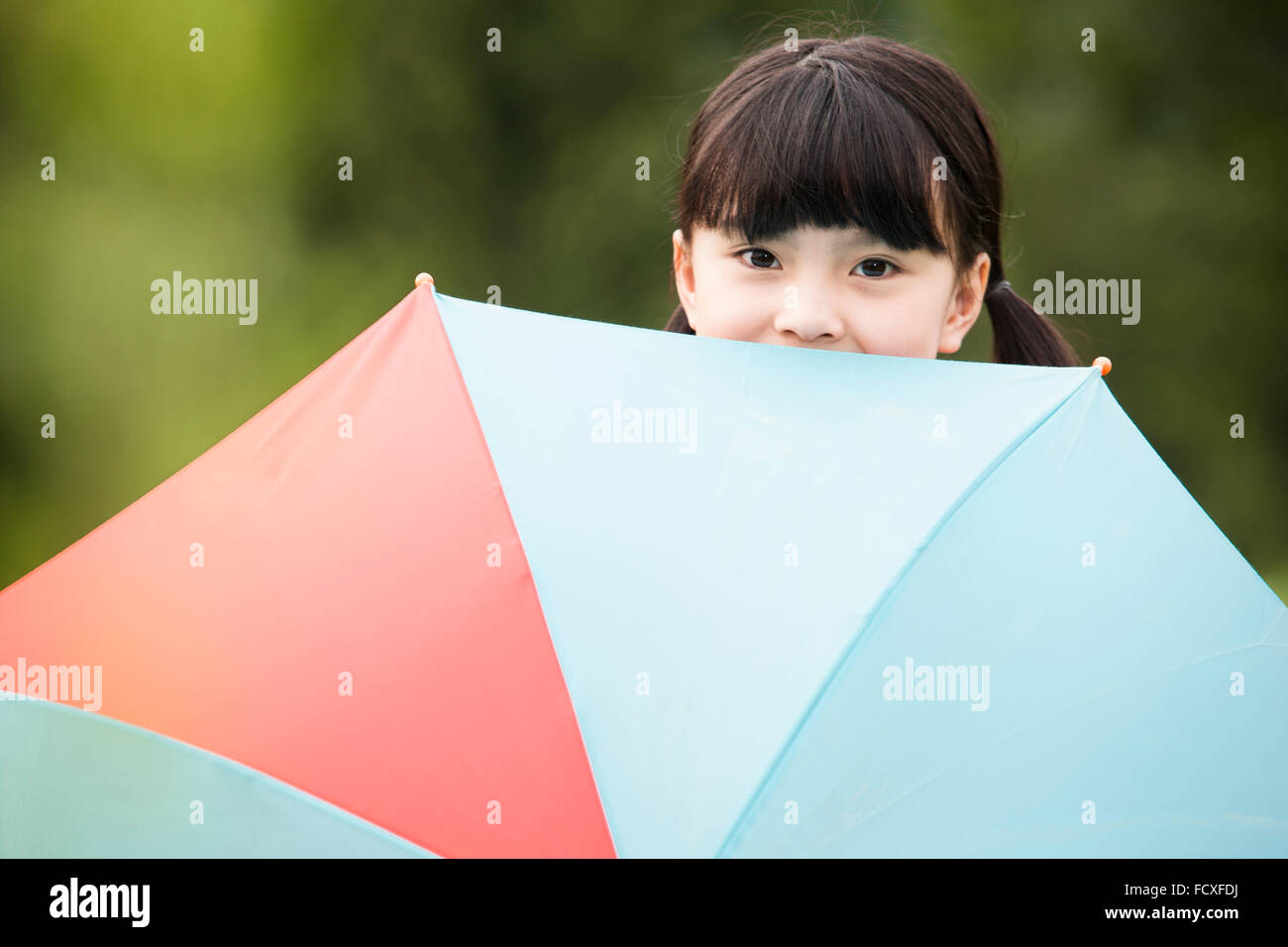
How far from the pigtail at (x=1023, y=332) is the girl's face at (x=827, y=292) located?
1.28ft

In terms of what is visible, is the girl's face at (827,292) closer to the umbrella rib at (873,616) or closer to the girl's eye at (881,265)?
the girl's eye at (881,265)

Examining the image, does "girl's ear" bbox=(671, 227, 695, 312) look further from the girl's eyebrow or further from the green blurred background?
the green blurred background

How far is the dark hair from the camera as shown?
204cm

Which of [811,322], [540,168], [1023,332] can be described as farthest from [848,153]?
→ [540,168]

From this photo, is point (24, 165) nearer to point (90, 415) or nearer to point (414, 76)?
point (90, 415)

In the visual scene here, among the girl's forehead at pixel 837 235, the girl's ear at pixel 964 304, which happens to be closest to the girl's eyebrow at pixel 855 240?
the girl's forehead at pixel 837 235

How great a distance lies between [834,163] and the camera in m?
2.05

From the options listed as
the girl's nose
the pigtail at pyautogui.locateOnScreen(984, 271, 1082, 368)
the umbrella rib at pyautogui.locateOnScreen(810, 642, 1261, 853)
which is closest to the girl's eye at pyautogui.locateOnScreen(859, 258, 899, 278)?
the girl's nose

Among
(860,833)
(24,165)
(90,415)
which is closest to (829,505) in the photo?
(860,833)

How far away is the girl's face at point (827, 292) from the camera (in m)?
2.01

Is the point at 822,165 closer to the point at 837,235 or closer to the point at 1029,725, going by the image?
the point at 837,235

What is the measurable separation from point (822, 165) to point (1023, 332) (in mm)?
646

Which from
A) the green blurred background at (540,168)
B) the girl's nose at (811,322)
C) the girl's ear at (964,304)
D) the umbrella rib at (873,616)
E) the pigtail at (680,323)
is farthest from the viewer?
the green blurred background at (540,168)

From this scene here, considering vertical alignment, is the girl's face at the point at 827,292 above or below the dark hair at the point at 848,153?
below
